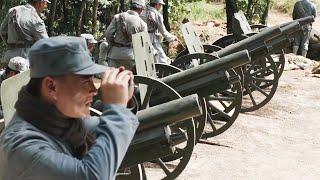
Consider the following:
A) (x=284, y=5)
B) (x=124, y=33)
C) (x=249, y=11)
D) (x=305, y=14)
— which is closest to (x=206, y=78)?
(x=124, y=33)

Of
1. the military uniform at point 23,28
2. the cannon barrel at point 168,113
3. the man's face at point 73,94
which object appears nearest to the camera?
the man's face at point 73,94

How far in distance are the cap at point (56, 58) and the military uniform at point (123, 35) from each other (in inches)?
255

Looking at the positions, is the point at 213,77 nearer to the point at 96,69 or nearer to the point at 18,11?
the point at 18,11

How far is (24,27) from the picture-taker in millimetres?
8008

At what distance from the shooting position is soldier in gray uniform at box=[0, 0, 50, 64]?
7988 mm

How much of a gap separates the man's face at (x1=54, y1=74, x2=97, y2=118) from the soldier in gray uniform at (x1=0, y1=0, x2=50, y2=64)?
6067mm

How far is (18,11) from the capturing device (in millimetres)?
7996

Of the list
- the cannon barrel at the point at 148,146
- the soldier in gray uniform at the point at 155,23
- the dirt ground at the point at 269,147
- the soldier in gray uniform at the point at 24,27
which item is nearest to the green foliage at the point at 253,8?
the dirt ground at the point at 269,147

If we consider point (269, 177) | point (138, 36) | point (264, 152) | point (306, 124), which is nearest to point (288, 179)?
point (269, 177)

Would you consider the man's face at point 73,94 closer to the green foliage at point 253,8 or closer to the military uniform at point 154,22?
the military uniform at point 154,22

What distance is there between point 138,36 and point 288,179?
220cm

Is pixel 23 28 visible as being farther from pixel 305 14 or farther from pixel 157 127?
pixel 305 14

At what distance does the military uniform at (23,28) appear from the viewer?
7984mm

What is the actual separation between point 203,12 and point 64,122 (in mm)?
22584
